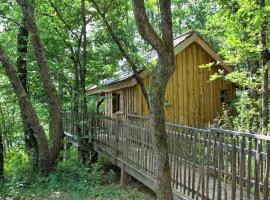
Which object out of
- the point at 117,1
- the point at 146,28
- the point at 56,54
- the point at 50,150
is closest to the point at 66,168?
the point at 50,150

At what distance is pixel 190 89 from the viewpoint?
50.5 feet

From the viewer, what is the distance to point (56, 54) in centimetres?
1199

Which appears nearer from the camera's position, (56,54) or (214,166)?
(214,166)

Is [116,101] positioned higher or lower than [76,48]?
lower

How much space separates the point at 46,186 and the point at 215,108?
921 centimetres

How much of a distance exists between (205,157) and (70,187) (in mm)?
5093

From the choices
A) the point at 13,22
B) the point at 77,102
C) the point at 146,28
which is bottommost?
the point at 77,102

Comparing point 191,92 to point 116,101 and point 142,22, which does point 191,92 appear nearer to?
point 116,101

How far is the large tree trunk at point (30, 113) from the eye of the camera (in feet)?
A: 31.4

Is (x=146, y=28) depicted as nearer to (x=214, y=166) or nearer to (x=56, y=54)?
(x=214, y=166)

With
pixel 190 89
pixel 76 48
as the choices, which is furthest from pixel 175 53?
pixel 76 48

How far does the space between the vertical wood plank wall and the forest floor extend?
15.5 feet

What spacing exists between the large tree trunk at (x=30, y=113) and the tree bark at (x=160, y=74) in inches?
249

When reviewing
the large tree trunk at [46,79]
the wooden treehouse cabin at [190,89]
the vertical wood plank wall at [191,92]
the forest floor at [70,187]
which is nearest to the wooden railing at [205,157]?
the forest floor at [70,187]
